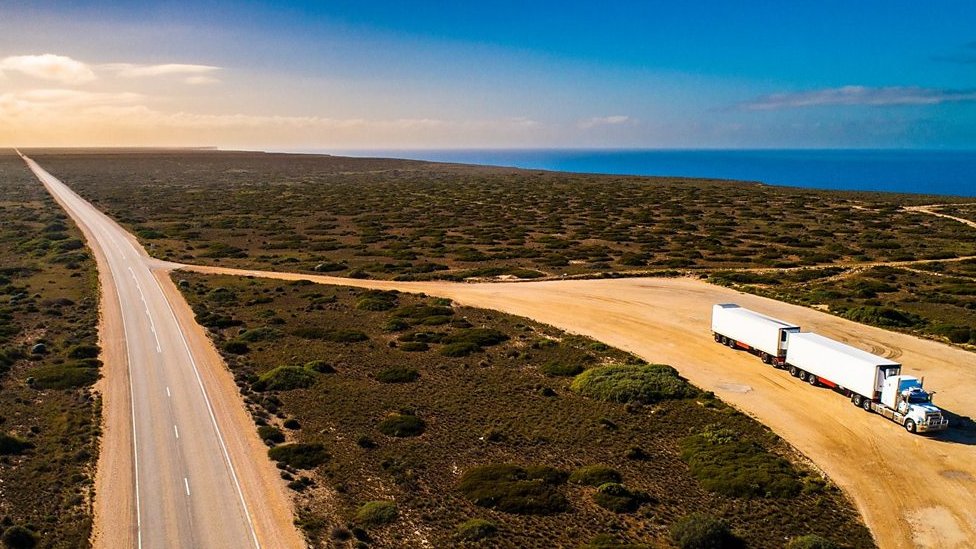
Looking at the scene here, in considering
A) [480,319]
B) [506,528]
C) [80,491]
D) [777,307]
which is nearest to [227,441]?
[80,491]

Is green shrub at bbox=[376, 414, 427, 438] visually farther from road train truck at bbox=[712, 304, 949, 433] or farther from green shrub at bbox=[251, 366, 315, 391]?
road train truck at bbox=[712, 304, 949, 433]

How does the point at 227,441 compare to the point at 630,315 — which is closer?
the point at 227,441

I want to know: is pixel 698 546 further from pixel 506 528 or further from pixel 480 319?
pixel 480 319

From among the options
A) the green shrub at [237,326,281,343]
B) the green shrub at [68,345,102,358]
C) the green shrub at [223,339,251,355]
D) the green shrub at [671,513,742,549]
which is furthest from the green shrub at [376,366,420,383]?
the green shrub at [68,345,102,358]

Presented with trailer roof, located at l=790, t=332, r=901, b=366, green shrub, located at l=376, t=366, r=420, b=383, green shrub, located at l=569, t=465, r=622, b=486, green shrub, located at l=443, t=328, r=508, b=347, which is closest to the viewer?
green shrub, located at l=569, t=465, r=622, b=486

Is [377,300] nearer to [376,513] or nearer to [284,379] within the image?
[284,379]

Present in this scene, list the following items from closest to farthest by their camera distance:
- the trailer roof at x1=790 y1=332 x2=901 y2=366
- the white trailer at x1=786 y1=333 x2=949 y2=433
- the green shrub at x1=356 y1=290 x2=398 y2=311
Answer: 1. the white trailer at x1=786 y1=333 x2=949 y2=433
2. the trailer roof at x1=790 y1=332 x2=901 y2=366
3. the green shrub at x1=356 y1=290 x2=398 y2=311
